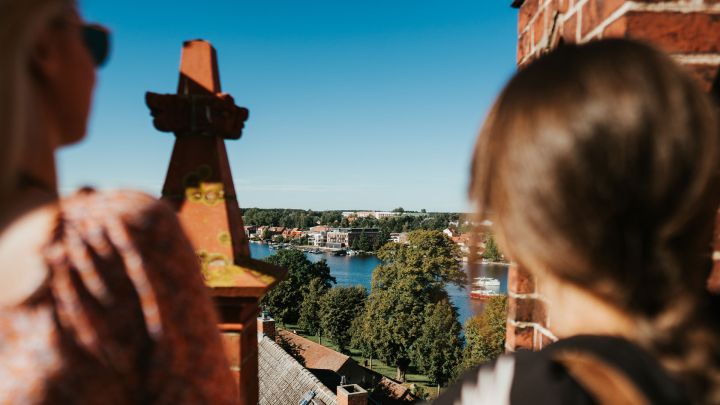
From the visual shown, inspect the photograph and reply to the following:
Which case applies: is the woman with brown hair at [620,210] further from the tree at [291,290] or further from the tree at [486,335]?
the tree at [291,290]

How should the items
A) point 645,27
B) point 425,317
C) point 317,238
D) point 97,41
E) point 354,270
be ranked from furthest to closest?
1. point 317,238
2. point 354,270
3. point 425,317
4. point 645,27
5. point 97,41

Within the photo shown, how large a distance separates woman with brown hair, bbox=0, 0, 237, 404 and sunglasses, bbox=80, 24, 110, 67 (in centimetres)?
1

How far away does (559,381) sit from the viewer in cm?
75

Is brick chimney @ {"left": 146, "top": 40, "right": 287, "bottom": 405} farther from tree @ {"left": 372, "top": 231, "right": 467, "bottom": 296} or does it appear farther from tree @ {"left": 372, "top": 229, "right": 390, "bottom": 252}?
tree @ {"left": 372, "top": 229, "right": 390, "bottom": 252}

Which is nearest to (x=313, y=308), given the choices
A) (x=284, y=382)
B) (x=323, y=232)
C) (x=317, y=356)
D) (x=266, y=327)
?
(x=317, y=356)

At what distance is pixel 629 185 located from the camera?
27.9 inches

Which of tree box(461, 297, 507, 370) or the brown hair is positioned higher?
the brown hair

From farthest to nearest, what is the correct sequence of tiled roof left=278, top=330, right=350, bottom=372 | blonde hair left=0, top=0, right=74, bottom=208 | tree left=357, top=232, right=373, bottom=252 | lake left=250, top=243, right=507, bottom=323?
tree left=357, top=232, right=373, bottom=252 → lake left=250, top=243, right=507, bottom=323 → tiled roof left=278, top=330, right=350, bottom=372 → blonde hair left=0, top=0, right=74, bottom=208

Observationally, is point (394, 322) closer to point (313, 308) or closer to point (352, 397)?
point (313, 308)

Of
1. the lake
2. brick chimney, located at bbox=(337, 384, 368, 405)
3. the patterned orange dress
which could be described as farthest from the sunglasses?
the lake

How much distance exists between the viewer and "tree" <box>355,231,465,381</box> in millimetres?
27344

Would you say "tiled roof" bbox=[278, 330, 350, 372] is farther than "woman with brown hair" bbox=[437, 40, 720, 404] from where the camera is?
Yes

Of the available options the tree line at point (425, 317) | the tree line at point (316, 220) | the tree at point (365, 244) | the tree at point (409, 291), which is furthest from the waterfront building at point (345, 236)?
the tree at point (409, 291)

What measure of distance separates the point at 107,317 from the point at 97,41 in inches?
19.4
